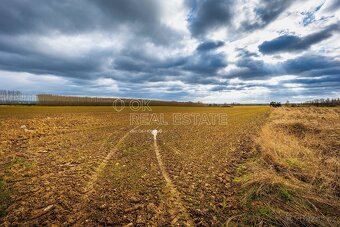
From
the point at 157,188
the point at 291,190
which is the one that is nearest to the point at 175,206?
the point at 157,188

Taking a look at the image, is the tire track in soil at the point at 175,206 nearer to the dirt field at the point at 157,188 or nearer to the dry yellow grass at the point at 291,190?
the dirt field at the point at 157,188

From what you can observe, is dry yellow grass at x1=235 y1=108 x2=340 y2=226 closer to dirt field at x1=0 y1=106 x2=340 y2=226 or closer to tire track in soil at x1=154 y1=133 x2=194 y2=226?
dirt field at x1=0 y1=106 x2=340 y2=226

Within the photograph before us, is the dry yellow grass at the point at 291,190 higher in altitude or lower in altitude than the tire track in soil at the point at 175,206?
higher

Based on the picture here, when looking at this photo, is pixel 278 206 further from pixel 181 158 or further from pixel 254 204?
pixel 181 158

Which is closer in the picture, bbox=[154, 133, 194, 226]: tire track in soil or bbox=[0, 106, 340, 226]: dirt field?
bbox=[154, 133, 194, 226]: tire track in soil

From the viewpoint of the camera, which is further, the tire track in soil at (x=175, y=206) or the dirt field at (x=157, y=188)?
the dirt field at (x=157, y=188)

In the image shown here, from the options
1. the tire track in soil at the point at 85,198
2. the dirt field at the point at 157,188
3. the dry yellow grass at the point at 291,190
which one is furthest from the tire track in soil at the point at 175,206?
the tire track in soil at the point at 85,198

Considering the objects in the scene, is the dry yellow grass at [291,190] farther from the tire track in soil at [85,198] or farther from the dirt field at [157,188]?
the tire track in soil at [85,198]

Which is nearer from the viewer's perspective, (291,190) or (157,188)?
(291,190)

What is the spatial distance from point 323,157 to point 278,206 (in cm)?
578

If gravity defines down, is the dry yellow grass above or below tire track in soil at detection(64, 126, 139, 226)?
above

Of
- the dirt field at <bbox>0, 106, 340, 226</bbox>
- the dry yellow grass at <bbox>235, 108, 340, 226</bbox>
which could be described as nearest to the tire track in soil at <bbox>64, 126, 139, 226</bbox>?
the dirt field at <bbox>0, 106, 340, 226</bbox>

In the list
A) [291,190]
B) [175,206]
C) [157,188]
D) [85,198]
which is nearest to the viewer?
[175,206]

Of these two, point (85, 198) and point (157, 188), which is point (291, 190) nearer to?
point (157, 188)
